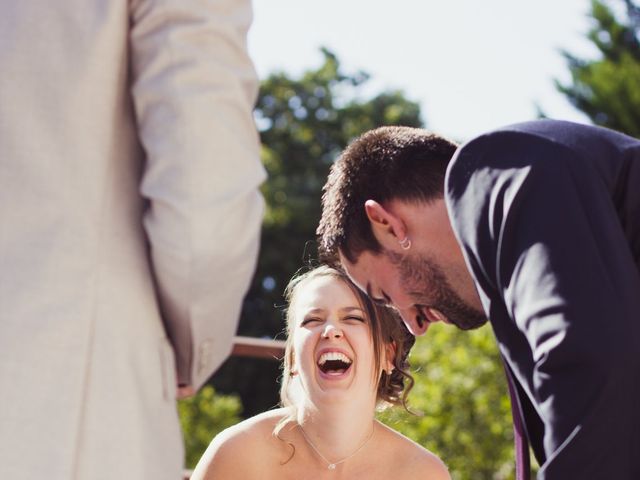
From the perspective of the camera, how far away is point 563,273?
160 centimetres

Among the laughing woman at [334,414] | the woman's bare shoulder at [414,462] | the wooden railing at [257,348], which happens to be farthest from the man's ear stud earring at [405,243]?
the wooden railing at [257,348]

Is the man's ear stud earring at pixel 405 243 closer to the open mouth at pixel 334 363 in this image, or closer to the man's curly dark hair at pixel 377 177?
the man's curly dark hair at pixel 377 177

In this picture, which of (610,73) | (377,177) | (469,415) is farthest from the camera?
(610,73)

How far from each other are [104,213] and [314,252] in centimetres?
1858

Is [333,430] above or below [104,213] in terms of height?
below

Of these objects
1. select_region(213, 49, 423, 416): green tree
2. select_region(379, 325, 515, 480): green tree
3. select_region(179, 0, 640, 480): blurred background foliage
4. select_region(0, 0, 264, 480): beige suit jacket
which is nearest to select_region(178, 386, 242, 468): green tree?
select_region(179, 0, 640, 480): blurred background foliage

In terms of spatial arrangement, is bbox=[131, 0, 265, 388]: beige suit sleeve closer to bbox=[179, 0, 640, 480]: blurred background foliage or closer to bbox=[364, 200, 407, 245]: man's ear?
bbox=[364, 200, 407, 245]: man's ear

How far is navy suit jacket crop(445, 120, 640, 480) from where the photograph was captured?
1.54m

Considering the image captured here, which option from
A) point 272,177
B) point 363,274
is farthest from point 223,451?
point 272,177

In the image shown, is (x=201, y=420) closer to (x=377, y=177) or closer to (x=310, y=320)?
(x=310, y=320)

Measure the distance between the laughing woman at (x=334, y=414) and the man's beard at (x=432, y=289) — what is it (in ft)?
3.41

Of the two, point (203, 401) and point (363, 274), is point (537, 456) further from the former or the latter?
point (203, 401)

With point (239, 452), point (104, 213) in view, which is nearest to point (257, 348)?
point (239, 452)

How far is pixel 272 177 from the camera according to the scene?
2683 cm
